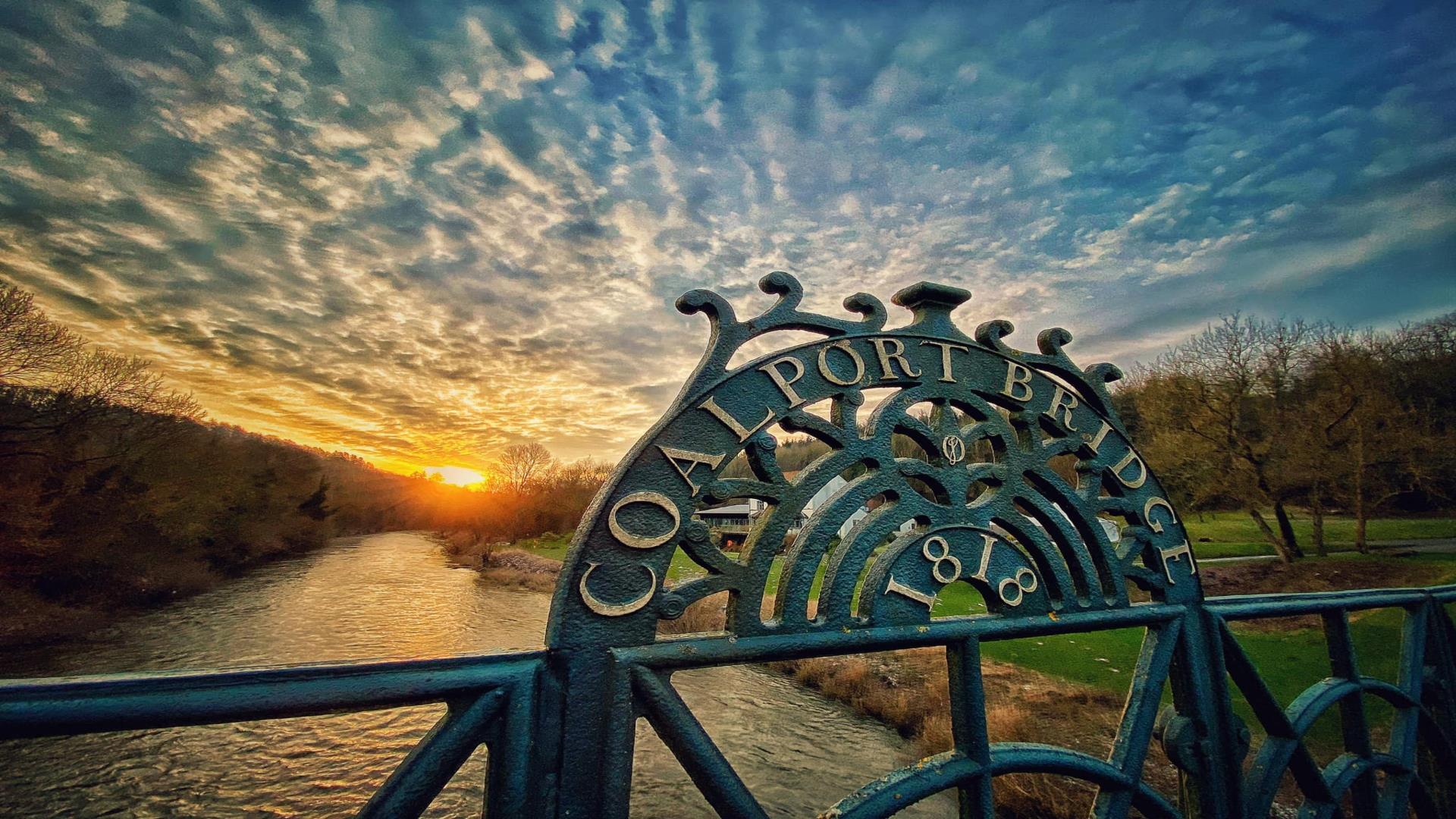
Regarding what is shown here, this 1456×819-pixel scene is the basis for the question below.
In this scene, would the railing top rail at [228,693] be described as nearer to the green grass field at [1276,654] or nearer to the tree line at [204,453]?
the green grass field at [1276,654]

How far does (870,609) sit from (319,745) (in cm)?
1636

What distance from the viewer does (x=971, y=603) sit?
19078 mm

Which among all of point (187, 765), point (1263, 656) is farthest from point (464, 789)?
point (1263, 656)

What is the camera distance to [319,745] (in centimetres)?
1284

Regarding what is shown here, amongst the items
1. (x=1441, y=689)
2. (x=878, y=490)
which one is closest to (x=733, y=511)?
(x=1441, y=689)

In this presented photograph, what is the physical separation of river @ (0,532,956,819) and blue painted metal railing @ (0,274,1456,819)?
684 centimetres

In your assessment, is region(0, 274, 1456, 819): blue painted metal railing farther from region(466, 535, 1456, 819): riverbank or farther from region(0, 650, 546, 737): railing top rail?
region(466, 535, 1456, 819): riverbank

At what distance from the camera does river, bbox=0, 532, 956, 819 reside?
10.3 metres

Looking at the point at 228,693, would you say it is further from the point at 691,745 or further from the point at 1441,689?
the point at 1441,689

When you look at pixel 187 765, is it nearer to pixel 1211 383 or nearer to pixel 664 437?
pixel 664 437

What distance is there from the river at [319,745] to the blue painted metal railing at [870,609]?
6.84 metres

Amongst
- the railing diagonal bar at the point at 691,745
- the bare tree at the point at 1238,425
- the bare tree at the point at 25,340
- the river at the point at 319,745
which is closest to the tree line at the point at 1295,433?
the bare tree at the point at 1238,425

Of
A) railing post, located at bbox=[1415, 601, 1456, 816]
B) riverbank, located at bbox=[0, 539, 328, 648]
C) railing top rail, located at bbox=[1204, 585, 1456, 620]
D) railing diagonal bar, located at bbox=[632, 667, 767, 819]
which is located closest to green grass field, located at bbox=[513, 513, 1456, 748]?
railing post, located at bbox=[1415, 601, 1456, 816]

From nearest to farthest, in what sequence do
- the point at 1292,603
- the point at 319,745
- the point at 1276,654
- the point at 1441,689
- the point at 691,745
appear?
the point at 691,745
the point at 1292,603
the point at 1441,689
the point at 1276,654
the point at 319,745
